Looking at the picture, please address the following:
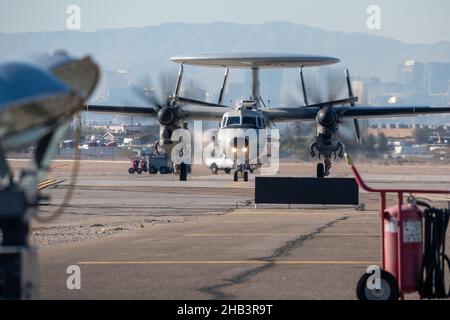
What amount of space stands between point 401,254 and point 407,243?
0.15 metres

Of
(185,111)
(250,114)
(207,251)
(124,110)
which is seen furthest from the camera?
(124,110)

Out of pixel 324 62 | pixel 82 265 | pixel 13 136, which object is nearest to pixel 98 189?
pixel 324 62

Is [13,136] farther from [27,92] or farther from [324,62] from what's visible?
[324,62]

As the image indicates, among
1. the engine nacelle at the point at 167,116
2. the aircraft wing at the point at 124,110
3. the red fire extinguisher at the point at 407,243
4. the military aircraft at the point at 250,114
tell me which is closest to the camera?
the red fire extinguisher at the point at 407,243

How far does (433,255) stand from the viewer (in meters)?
13.6

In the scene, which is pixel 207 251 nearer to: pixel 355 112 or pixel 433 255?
pixel 433 255

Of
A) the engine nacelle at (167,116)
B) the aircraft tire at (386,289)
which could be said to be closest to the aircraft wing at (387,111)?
the engine nacelle at (167,116)

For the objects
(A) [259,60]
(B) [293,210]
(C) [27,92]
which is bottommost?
(B) [293,210]

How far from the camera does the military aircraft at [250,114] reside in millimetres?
53875

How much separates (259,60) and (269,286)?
4562 centimetres

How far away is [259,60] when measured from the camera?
60.5 meters

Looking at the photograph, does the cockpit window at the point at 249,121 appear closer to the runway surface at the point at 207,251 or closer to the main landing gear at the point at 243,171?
the main landing gear at the point at 243,171

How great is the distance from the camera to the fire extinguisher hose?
13500 millimetres

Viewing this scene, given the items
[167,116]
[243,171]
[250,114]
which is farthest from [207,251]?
[167,116]
